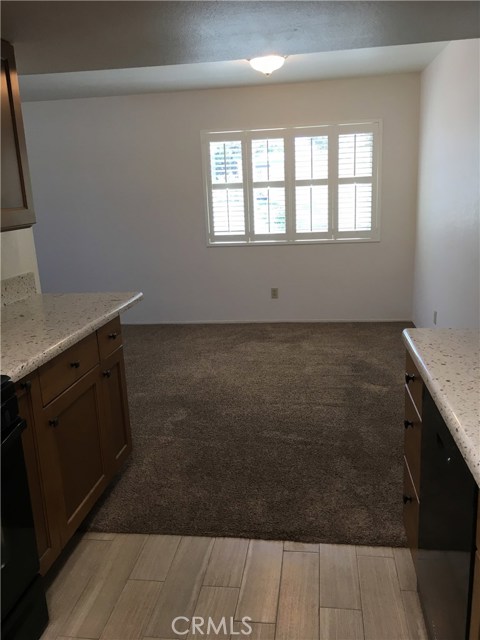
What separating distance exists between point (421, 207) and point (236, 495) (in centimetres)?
375

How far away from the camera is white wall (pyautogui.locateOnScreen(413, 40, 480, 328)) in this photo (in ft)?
11.3

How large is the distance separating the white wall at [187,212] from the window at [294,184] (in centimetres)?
11

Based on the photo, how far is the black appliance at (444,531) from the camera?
4.08ft

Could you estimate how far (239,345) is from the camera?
16.5 ft

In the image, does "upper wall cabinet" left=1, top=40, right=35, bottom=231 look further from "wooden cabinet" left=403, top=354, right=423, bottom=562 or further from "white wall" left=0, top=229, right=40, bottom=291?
"wooden cabinet" left=403, top=354, right=423, bottom=562

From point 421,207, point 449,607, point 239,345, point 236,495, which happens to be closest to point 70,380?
point 236,495

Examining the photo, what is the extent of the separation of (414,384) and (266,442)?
4.57ft

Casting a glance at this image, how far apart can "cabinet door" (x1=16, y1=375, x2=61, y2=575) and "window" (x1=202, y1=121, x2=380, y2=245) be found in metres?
4.14

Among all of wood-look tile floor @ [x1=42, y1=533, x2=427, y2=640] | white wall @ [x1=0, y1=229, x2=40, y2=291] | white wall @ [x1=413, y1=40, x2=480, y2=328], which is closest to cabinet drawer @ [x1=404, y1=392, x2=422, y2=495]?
wood-look tile floor @ [x1=42, y1=533, x2=427, y2=640]

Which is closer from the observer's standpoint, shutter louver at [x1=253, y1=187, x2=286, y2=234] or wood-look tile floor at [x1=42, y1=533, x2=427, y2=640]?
wood-look tile floor at [x1=42, y1=533, x2=427, y2=640]

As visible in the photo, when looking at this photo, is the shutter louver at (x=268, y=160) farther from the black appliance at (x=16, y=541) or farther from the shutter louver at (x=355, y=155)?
the black appliance at (x=16, y=541)

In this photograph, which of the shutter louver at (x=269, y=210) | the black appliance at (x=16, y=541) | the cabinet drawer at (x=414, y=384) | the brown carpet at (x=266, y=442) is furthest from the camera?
the shutter louver at (x=269, y=210)

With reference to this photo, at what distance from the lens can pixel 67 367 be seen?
2.03m

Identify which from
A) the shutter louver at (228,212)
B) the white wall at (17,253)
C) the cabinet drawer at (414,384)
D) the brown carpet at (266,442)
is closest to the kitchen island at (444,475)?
the cabinet drawer at (414,384)
